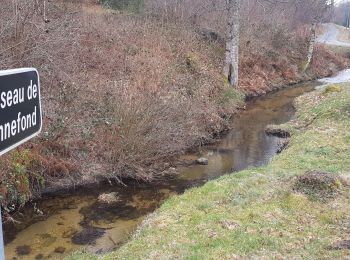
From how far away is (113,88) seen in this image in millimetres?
15375

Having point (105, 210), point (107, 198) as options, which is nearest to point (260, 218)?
point (105, 210)

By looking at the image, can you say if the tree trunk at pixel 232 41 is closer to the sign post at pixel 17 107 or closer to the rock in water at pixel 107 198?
the rock in water at pixel 107 198

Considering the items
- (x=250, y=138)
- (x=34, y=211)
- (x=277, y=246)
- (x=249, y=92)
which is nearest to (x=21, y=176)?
(x=34, y=211)

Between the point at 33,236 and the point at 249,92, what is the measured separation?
1831 cm

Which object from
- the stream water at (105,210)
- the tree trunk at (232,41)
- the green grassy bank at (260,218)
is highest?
the tree trunk at (232,41)

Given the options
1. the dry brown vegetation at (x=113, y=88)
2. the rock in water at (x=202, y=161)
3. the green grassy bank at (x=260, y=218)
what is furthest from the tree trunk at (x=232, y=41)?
the green grassy bank at (x=260, y=218)

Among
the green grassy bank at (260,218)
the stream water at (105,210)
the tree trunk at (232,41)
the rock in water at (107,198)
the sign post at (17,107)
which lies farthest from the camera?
the tree trunk at (232,41)

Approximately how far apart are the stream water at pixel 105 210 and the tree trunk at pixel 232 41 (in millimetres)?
7325

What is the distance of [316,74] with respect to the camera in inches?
1400

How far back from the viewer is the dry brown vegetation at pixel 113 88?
39.3 feet

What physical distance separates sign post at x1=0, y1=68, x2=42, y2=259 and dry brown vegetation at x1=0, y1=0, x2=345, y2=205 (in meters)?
8.12

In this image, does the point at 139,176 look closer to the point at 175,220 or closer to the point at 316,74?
the point at 175,220

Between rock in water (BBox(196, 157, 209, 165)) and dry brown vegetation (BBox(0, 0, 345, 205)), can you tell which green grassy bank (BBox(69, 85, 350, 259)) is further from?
dry brown vegetation (BBox(0, 0, 345, 205))

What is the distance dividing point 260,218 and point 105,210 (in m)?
4.21
